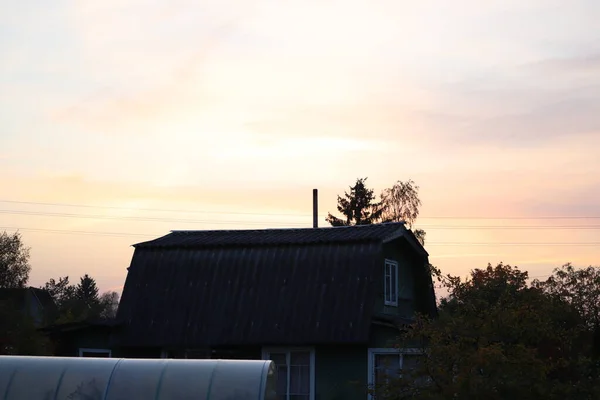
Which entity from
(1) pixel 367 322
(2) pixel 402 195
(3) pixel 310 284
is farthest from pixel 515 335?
(2) pixel 402 195

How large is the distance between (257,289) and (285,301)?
1343mm

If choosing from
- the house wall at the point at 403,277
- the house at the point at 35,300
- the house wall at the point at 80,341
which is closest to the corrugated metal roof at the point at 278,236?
the house wall at the point at 403,277

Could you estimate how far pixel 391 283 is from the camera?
34156 mm

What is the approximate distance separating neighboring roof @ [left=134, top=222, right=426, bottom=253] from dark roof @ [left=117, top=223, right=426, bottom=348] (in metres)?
0.05

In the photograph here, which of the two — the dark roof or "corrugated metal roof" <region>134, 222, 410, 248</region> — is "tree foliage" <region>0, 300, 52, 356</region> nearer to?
the dark roof

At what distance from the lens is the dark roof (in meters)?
31.1

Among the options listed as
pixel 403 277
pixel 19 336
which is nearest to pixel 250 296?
pixel 403 277

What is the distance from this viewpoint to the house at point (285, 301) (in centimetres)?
3034

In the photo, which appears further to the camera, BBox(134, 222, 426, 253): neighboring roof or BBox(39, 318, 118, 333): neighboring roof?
BBox(134, 222, 426, 253): neighboring roof

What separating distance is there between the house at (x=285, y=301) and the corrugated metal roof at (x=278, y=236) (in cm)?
5

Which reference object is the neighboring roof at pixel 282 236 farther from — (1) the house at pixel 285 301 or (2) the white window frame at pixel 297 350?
(2) the white window frame at pixel 297 350

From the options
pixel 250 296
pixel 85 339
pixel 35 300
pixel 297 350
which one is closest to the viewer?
pixel 297 350

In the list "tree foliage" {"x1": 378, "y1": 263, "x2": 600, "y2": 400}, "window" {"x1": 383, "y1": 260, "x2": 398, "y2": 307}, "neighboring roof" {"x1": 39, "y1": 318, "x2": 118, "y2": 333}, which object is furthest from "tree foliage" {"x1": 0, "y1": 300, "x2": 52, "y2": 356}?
"tree foliage" {"x1": 378, "y1": 263, "x2": 600, "y2": 400}

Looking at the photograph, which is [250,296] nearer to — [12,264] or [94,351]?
[94,351]
